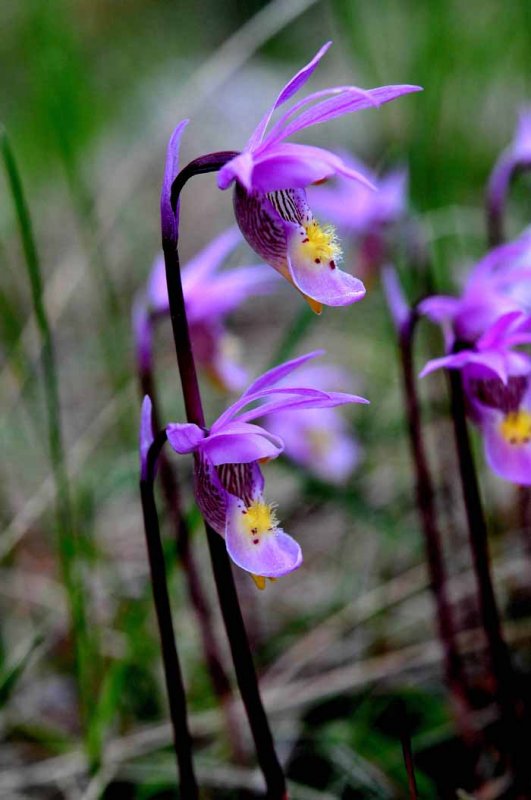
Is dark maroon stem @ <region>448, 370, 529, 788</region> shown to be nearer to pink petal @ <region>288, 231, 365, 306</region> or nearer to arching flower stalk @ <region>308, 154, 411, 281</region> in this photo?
pink petal @ <region>288, 231, 365, 306</region>

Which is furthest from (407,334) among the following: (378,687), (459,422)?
(378,687)

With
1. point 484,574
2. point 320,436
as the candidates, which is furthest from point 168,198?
point 320,436

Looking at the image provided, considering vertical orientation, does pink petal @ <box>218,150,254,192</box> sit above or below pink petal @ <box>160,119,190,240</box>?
below

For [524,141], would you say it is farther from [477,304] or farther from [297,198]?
[297,198]

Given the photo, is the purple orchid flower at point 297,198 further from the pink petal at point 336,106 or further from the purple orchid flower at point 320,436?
the purple orchid flower at point 320,436

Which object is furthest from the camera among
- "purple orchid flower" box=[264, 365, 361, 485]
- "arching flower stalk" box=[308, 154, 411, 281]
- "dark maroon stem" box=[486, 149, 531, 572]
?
"purple orchid flower" box=[264, 365, 361, 485]

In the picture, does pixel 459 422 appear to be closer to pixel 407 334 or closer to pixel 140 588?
pixel 407 334

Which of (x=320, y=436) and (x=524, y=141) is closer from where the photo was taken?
(x=524, y=141)

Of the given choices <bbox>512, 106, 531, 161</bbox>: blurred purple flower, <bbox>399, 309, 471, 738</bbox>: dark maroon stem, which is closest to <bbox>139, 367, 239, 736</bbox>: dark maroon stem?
<bbox>399, 309, 471, 738</bbox>: dark maroon stem
